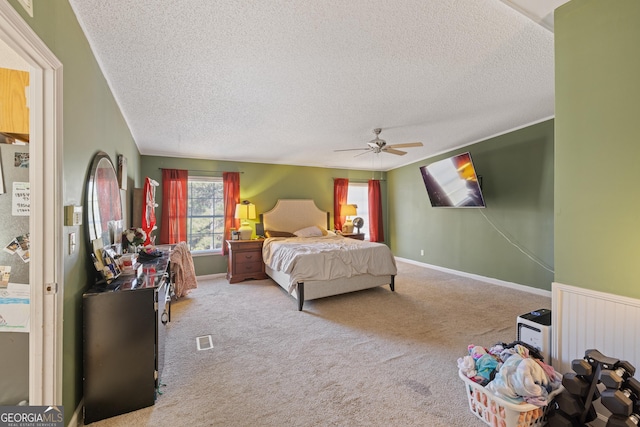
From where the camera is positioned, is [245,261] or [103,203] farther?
[245,261]

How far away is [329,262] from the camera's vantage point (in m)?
3.65

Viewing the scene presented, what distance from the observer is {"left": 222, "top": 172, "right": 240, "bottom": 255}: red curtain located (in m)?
5.24

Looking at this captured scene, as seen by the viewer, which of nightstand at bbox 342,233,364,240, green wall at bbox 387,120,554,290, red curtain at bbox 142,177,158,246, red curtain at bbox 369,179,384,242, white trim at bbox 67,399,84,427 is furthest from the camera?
red curtain at bbox 369,179,384,242

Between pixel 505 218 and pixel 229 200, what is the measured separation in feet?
16.7

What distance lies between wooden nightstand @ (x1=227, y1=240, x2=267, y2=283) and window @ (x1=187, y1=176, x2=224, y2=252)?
63 centimetres

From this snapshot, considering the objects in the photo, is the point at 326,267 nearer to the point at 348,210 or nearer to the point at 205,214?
the point at 348,210

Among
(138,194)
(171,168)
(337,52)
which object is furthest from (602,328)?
(171,168)

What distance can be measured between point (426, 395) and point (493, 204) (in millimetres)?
3892

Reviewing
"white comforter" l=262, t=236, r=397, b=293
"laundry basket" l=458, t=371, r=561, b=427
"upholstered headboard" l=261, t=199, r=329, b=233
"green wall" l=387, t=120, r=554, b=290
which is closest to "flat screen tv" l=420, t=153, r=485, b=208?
"green wall" l=387, t=120, r=554, b=290

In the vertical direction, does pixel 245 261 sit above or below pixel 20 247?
below

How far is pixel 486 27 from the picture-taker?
1.83m

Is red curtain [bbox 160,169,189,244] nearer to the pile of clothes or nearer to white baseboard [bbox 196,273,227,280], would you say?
white baseboard [bbox 196,273,227,280]

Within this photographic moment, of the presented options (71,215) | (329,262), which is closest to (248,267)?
(329,262)

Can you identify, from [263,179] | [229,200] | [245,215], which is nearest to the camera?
[245,215]
